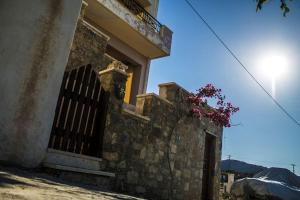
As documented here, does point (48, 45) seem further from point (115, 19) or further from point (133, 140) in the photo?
point (115, 19)

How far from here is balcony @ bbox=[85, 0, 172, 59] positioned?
10992 millimetres

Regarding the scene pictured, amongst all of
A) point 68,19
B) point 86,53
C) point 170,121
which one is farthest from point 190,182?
point 68,19

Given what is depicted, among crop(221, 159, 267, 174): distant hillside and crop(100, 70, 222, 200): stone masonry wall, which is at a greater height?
crop(221, 159, 267, 174): distant hillside

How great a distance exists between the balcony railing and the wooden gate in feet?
26.8

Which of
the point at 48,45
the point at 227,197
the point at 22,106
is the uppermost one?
the point at 48,45

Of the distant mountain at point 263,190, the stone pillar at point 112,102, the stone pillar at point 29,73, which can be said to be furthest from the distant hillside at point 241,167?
the stone pillar at point 29,73

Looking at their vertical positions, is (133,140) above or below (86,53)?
below

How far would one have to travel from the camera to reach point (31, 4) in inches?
153

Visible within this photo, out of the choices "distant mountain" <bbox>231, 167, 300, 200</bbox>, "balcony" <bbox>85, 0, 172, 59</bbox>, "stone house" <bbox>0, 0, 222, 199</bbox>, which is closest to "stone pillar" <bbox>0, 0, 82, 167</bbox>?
"stone house" <bbox>0, 0, 222, 199</bbox>

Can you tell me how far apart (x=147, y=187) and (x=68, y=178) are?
2919 millimetres

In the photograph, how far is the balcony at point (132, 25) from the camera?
10992 millimetres

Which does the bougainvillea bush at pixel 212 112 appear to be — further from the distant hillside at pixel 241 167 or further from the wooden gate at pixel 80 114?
the distant hillside at pixel 241 167

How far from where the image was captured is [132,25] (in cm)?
1198

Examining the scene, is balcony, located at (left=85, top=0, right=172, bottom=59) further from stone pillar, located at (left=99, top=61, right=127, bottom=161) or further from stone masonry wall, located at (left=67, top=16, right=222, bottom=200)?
stone pillar, located at (left=99, top=61, right=127, bottom=161)
